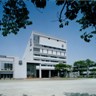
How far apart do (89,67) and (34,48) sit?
3240cm

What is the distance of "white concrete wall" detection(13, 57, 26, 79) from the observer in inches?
3172

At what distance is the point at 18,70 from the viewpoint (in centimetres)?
8175

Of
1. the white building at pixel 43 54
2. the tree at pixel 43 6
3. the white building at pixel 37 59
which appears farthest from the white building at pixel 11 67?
the tree at pixel 43 6

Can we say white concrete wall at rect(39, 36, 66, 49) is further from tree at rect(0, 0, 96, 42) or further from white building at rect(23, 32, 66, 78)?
tree at rect(0, 0, 96, 42)

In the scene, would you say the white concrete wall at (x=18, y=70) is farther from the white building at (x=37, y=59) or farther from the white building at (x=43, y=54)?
the white building at (x=43, y=54)

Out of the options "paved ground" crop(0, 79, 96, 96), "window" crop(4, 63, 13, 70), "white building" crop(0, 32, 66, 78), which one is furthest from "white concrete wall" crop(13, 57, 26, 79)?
"paved ground" crop(0, 79, 96, 96)

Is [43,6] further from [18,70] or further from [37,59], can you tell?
[37,59]

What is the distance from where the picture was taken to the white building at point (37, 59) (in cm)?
7975

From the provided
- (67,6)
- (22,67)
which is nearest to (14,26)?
(67,6)

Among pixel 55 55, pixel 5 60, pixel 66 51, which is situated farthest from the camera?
pixel 66 51

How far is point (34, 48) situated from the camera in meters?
101

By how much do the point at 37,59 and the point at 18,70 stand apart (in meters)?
21.1

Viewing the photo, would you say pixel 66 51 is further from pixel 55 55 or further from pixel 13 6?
pixel 13 6

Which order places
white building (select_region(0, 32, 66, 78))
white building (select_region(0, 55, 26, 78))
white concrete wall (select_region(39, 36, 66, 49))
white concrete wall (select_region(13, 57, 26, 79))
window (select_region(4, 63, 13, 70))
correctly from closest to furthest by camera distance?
white building (select_region(0, 55, 26, 78)) → window (select_region(4, 63, 13, 70)) → white building (select_region(0, 32, 66, 78)) → white concrete wall (select_region(13, 57, 26, 79)) → white concrete wall (select_region(39, 36, 66, 49))
